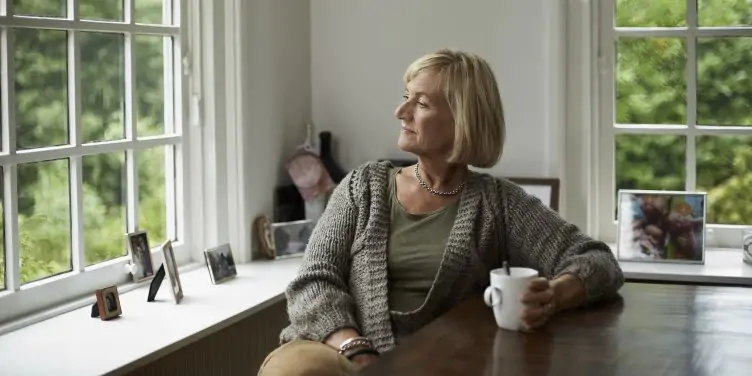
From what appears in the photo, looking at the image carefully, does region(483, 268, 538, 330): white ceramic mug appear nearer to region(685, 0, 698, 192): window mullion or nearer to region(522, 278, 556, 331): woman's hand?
region(522, 278, 556, 331): woman's hand

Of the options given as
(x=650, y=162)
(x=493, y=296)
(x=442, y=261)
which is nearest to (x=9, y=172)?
(x=442, y=261)

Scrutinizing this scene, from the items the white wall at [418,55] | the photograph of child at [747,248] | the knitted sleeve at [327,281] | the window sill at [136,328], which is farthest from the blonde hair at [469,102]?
the photograph of child at [747,248]

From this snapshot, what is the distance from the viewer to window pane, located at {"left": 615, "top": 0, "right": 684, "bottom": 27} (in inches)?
128

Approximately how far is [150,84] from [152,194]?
309 millimetres

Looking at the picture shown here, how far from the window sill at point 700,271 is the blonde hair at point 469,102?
880mm

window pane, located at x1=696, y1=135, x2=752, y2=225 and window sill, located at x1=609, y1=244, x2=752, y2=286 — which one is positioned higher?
window pane, located at x1=696, y1=135, x2=752, y2=225

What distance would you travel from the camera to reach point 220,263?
9.71ft

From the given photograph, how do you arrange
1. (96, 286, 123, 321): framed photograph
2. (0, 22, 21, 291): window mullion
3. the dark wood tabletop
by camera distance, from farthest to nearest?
(96, 286, 123, 321): framed photograph
(0, 22, 21, 291): window mullion
the dark wood tabletop

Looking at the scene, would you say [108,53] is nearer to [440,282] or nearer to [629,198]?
[440,282]

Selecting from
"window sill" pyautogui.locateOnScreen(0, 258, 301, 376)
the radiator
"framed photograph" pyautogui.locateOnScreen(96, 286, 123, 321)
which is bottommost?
the radiator

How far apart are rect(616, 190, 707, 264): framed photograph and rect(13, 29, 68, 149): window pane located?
163 centimetres

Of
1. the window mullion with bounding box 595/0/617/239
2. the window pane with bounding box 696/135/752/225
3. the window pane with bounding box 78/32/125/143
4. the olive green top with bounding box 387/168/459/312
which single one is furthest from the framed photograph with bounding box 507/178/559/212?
the window pane with bounding box 78/32/125/143

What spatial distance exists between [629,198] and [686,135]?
291mm

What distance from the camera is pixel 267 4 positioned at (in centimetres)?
325
